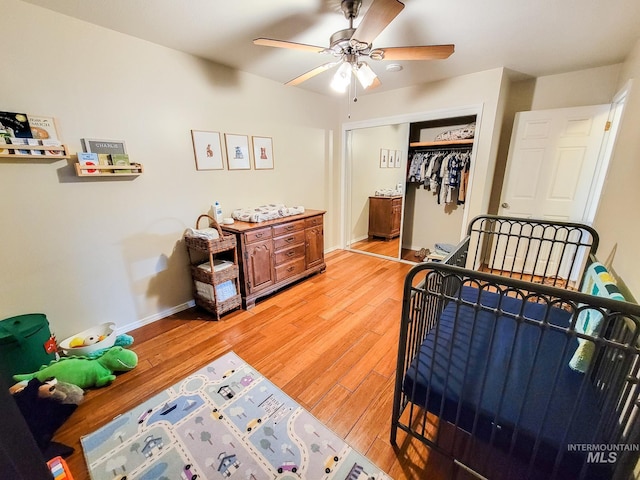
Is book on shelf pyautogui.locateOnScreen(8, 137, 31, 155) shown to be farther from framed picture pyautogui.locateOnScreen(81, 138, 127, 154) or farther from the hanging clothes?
the hanging clothes

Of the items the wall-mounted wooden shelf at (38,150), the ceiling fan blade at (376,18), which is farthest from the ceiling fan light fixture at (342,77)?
the wall-mounted wooden shelf at (38,150)

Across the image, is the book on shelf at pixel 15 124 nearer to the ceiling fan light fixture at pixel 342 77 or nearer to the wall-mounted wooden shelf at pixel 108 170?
the wall-mounted wooden shelf at pixel 108 170

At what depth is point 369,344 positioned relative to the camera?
215 cm

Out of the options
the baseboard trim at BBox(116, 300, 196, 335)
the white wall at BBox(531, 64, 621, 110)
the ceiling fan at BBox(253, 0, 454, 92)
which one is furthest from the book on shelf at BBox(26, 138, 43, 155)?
the white wall at BBox(531, 64, 621, 110)

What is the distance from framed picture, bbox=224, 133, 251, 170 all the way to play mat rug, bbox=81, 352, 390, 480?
85.0 inches

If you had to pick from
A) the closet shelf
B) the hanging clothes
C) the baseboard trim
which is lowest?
the baseboard trim

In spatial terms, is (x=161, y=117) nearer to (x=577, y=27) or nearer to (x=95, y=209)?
(x=95, y=209)

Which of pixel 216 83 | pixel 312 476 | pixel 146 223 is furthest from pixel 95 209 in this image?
pixel 312 476

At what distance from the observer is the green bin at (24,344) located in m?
1.62

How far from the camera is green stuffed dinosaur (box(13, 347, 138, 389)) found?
5.42ft

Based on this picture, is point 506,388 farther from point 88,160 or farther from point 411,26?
point 88,160

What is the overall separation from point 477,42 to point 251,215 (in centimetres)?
255

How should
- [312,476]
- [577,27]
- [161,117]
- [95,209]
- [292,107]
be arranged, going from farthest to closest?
[292,107], [161,117], [95,209], [577,27], [312,476]

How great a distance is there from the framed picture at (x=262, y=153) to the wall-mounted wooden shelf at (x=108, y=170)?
1.22m
